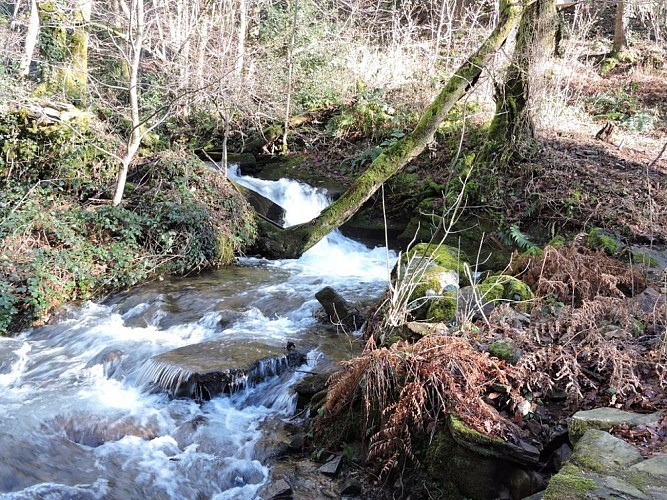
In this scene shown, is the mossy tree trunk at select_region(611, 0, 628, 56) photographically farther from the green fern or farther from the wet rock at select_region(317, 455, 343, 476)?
the wet rock at select_region(317, 455, 343, 476)

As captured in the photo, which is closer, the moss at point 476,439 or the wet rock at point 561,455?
the wet rock at point 561,455

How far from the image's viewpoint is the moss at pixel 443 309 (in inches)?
213

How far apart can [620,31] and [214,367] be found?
747 inches

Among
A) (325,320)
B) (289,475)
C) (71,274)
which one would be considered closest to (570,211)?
(325,320)

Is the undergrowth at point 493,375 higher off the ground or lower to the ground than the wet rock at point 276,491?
higher

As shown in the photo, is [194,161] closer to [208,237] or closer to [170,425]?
[208,237]

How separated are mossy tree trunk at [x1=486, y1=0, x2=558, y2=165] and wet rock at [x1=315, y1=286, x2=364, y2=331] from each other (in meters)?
4.87

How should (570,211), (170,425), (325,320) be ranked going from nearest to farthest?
1. (170,425)
2. (325,320)
3. (570,211)

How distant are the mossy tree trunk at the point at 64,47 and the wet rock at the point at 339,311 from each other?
24.6ft

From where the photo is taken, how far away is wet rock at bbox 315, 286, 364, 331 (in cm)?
707

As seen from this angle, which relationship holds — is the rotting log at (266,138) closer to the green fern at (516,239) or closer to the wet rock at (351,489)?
the green fern at (516,239)

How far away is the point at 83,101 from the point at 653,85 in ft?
53.0

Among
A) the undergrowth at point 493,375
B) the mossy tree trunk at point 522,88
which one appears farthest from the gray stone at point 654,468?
the mossy tree trunk at point 522,88

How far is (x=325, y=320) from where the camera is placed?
7.34 m
